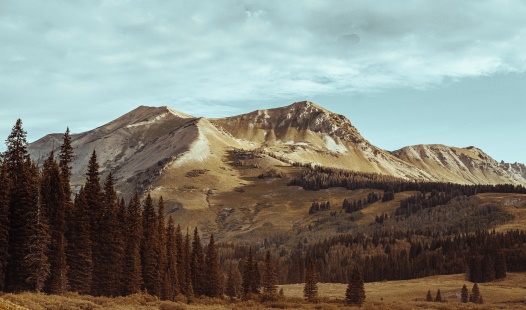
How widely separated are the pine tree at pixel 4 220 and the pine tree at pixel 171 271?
34.3 meters

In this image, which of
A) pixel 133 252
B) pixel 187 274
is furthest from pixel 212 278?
pixel 133 252

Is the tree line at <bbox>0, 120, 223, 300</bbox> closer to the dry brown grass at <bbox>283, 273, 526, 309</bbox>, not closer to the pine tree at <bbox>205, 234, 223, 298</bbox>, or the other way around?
the pine tree at <bbox>205, 234, 223, 298</bbox>

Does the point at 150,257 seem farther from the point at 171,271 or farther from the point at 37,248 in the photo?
the point at 37,248

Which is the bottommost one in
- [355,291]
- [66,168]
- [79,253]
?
[355,291]

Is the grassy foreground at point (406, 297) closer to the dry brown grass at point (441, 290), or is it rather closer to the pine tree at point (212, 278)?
the dry brown grass at point (441, 290)

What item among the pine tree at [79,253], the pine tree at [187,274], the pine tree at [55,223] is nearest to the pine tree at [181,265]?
the pine tree at [187,274]

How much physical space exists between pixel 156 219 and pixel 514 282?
110 meters

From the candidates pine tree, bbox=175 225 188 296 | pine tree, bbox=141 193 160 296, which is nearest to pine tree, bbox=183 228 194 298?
pine tree, bbox=175 225 188 296

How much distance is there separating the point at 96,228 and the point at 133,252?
29.1 feet

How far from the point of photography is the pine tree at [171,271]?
9075cm

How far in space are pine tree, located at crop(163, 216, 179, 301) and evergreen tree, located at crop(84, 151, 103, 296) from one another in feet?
58.0

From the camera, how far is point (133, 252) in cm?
8181

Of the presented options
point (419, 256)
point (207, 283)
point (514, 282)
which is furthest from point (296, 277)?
point (207, 283)

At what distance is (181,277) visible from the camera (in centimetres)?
10181
